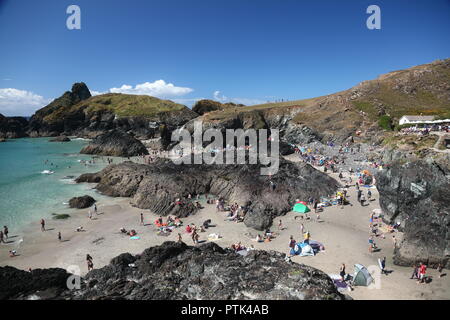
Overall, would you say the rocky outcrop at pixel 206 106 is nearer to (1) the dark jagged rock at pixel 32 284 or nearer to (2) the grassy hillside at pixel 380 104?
(2) the grassy hillside at pixel 380 104

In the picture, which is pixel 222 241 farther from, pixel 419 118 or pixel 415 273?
pixel 419 118

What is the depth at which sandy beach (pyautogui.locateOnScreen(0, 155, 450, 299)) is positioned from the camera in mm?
14164

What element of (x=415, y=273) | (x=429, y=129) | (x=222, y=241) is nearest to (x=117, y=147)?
(x=222, y=241)

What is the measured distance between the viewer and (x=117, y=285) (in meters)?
10.8

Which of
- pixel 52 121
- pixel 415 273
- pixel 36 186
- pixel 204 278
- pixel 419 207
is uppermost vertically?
pixel 52 121

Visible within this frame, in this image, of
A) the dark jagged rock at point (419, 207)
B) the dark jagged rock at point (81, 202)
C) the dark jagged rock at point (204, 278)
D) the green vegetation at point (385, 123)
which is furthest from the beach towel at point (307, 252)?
the green vegetation at point (385, 123)

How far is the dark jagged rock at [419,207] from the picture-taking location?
15.4 m

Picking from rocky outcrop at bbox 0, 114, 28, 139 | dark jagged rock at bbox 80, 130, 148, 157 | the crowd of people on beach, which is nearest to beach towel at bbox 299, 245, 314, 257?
the crowd of people on beach

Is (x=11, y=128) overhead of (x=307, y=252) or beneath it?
overhead

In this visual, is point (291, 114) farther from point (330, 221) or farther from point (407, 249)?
point (407, 249)

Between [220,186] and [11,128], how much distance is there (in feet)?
346

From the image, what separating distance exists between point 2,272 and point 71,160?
150ft

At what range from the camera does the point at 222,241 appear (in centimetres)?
1989
